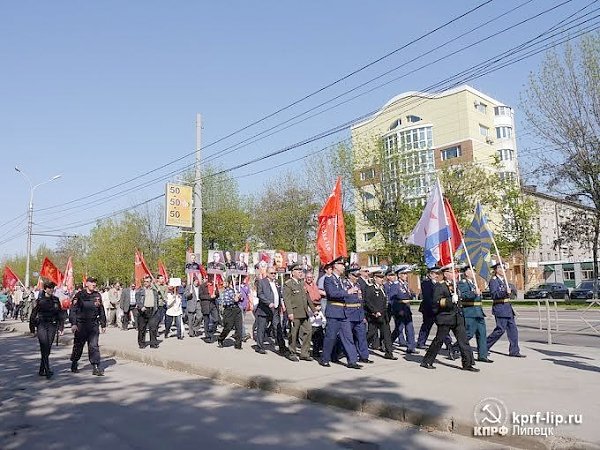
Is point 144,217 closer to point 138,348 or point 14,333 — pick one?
point 14,333

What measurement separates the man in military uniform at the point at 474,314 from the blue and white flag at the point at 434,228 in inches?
29.3

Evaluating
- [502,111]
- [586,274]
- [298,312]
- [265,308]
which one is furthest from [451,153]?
[298,312]

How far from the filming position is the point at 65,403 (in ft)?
25.4

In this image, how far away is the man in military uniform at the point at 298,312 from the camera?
1072 centimetres

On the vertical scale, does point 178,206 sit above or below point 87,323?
above

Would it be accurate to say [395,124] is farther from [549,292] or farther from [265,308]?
[265,308]

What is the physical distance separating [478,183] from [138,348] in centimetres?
2963

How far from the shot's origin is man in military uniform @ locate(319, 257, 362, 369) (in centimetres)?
952

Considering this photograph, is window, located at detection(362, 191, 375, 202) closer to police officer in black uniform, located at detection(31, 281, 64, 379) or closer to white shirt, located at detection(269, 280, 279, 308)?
white shirt, located at detection(269, 280, 279, 308)

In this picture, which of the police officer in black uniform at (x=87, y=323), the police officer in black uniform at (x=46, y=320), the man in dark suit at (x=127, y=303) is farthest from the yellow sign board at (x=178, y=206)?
the police officer in black uniform at (x=87, y=323)

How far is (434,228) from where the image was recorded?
1021cm

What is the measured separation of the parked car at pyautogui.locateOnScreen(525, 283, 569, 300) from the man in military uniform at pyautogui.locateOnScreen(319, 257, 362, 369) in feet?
116

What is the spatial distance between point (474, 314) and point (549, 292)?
34.7 metres

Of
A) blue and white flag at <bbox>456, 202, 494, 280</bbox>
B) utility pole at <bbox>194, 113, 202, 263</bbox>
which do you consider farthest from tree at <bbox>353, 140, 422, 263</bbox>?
blue and white flag at <bbox>456, 202, 494, 280</bbox>
